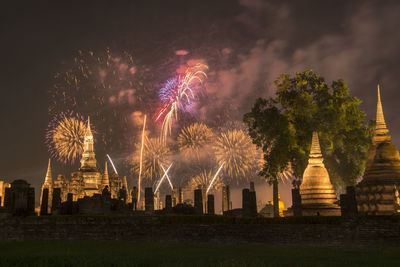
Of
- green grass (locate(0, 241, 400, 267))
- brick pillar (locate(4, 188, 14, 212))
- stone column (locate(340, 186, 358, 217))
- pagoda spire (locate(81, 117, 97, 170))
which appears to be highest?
pagoda spire (locate(81, 117, 97, 170))

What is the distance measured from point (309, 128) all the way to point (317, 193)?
292 inches

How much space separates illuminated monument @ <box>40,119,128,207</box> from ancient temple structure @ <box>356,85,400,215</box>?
37.4 metres

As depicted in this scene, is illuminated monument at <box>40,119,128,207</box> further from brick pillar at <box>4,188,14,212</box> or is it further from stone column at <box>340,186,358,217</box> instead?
stone column at <box>340,186,358,217</box>

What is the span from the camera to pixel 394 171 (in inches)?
1112

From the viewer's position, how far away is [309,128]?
33.1m


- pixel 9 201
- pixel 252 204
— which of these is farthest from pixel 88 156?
pixel 252 204

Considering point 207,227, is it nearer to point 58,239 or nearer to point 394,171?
point 58,239

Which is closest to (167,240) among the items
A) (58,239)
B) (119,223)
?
(119,223)

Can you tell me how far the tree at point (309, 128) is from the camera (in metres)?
33.1

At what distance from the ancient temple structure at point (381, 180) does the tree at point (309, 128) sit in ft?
11.3

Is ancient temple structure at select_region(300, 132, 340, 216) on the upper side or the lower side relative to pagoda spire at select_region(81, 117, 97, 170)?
lower

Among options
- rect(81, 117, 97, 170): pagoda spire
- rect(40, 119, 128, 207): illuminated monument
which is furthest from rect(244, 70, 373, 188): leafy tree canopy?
rect(81, 117, 97, 170): pagoda spire

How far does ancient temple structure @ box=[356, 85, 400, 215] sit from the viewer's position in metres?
26.9

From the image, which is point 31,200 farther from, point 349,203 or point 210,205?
point 349,203
